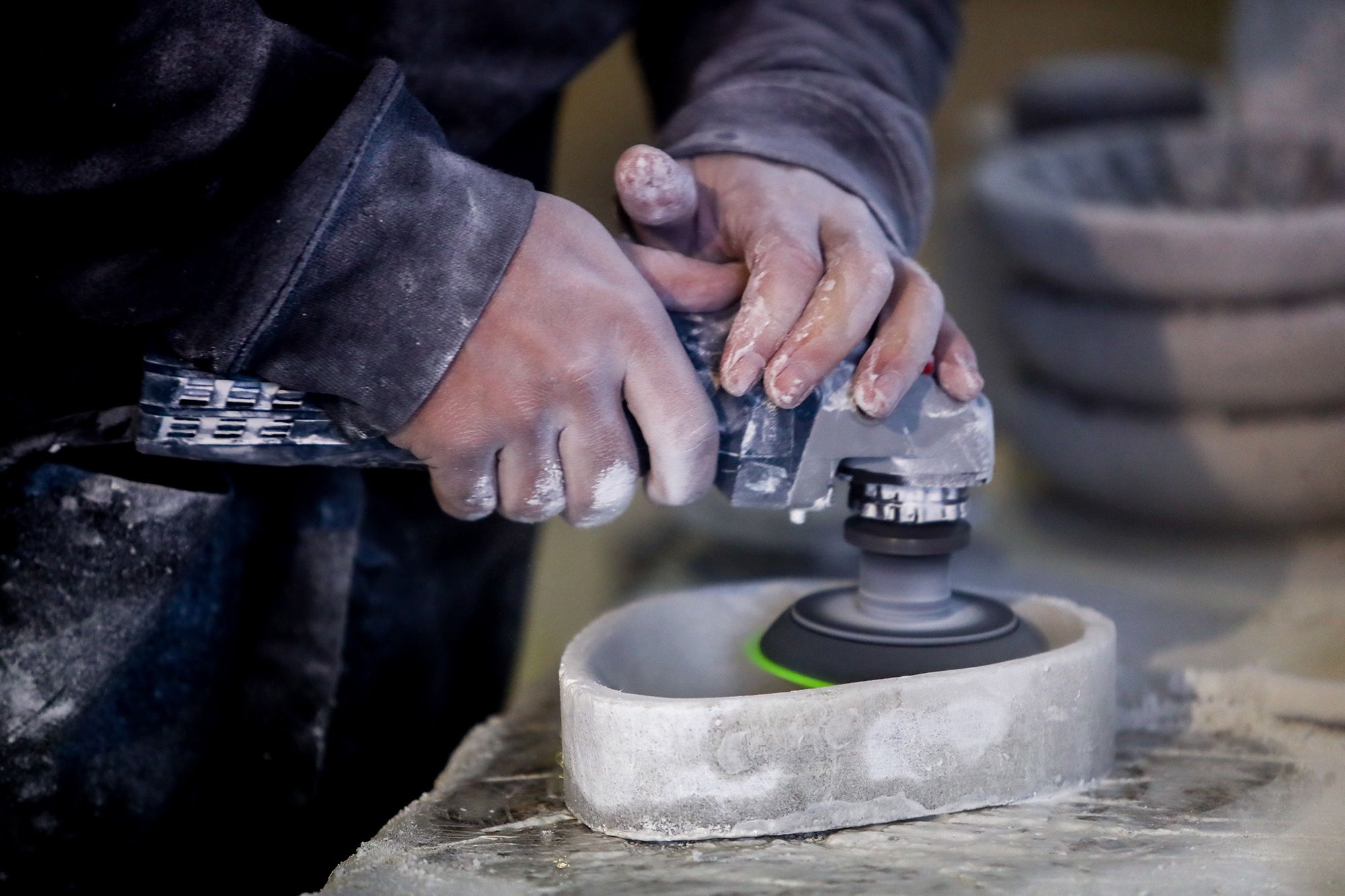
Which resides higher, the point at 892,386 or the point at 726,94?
the point at 726,94

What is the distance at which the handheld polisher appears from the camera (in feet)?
3.34

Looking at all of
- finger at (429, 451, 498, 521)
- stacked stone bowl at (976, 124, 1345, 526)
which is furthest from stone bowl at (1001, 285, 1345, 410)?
finger at (429, 451, 498, 521)

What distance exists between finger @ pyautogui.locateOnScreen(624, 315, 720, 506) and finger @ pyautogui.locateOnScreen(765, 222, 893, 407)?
65mm

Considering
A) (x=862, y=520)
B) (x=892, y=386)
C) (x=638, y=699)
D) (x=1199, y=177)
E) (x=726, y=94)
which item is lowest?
(x=638, y=699)

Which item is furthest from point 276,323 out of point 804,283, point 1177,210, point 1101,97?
point 1101,97

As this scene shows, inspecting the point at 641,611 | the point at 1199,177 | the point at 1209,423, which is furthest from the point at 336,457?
the point at 1199,177

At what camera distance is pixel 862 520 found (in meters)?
1.14

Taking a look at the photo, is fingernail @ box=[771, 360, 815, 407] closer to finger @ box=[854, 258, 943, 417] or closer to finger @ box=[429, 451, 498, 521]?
finger @ box=[854, 258, 943, 417]

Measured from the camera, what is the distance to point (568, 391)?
3.28 ft

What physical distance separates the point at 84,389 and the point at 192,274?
0.81 ft

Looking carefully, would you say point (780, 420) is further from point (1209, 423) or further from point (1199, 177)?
point (1199, 177)

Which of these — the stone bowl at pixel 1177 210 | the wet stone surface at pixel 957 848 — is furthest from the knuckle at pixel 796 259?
the stone bowl at pixel 1177 210

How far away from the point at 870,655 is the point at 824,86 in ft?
2.05

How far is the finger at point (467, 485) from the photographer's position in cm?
104
